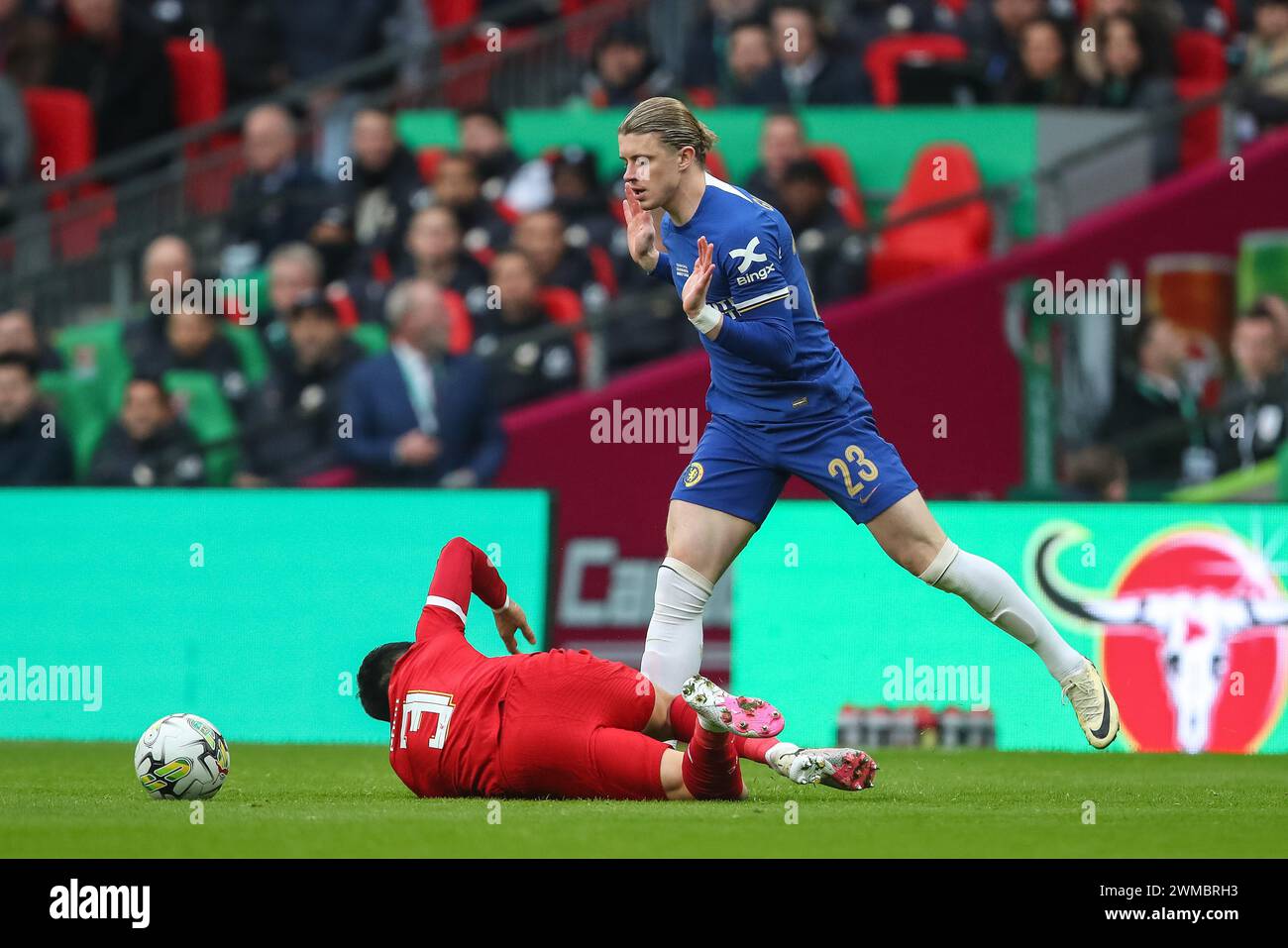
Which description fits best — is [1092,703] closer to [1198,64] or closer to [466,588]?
[466,588]

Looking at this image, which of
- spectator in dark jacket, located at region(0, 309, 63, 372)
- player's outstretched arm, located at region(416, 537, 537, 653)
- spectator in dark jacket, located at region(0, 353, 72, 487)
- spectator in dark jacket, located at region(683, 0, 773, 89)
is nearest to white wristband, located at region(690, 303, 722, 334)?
player's outstretched arm, located at region(416, 537, 537, 653)

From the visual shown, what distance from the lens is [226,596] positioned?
11109 millimetres

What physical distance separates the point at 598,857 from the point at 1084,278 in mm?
8532

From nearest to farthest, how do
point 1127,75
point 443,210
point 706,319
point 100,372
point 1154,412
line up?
point 706,319 < point 1154,412 < point 443,210 < point 100,372 < point 1127,75

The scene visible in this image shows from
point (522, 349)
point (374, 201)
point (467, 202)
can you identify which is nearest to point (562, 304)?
point (522, 349)

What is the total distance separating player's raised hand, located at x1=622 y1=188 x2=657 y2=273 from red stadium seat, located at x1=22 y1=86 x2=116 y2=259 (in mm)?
9474

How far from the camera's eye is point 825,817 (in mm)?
7340

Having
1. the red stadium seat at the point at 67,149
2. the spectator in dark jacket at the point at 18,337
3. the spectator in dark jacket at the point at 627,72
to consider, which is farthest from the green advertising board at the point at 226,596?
the red stadium seat at the point at 67,149

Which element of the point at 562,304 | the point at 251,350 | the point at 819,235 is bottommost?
the point at 251,350

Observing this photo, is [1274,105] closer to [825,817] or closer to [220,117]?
[220,117]

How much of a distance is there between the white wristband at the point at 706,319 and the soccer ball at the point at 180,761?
241 centimetres

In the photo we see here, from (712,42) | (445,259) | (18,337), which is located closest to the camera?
(18,337)

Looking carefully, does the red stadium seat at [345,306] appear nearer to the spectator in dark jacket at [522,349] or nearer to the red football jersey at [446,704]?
the spectator in dark jacket at [522,349]

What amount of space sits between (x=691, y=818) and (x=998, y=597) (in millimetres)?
1586
